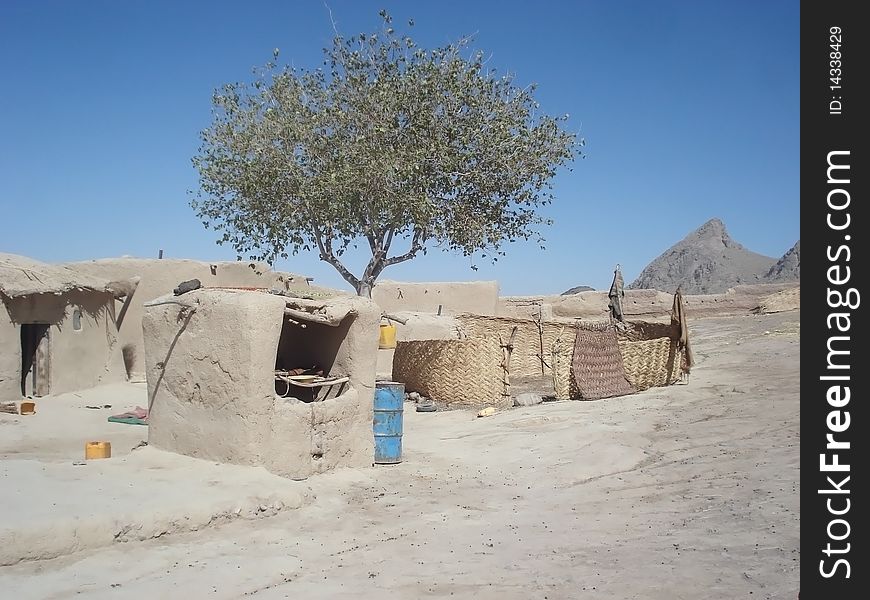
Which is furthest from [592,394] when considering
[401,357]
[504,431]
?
[401,357]

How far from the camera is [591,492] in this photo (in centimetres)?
707

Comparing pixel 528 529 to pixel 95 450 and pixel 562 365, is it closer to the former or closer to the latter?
pixel 95 450

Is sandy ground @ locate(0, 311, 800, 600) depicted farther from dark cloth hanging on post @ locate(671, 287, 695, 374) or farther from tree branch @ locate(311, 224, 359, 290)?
tree branch @ locate(311, 224, 359, 290)

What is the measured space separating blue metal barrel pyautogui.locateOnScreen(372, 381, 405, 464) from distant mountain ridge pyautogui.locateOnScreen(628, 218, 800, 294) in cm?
4203

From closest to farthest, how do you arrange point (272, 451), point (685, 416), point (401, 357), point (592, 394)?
point (272, 451), point (685, 416), point (592, 394), point (401, 357)

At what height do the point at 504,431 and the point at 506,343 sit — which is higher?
the point at 506,343

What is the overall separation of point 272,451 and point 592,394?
20.9 ft

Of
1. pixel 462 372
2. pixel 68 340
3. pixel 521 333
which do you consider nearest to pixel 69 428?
pixel 68 340

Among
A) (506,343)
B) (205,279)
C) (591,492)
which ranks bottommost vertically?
(591,492)
